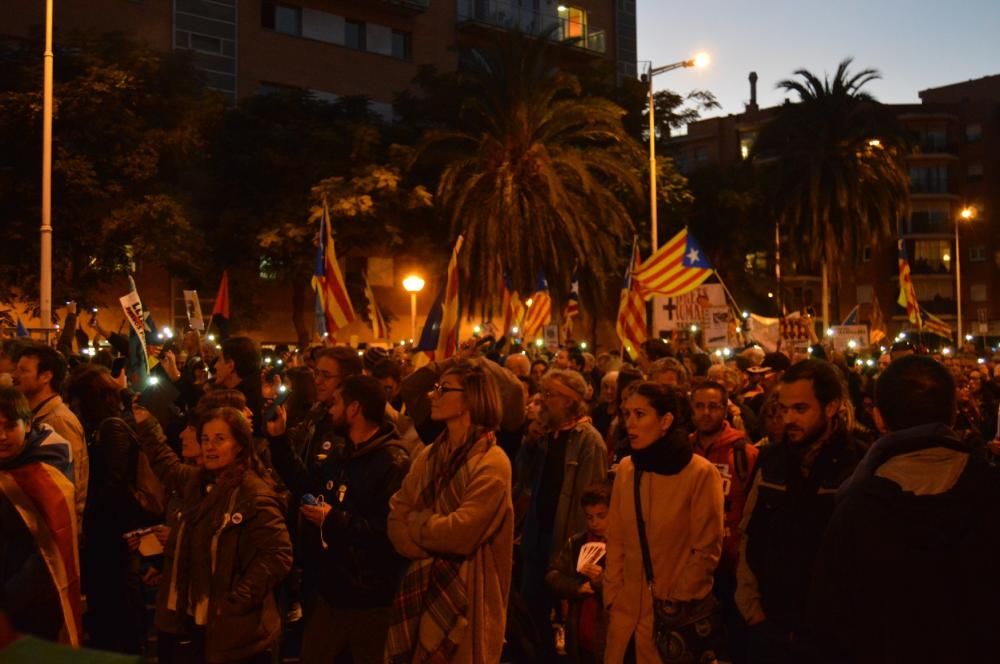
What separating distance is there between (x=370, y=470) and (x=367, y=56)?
34.4 m

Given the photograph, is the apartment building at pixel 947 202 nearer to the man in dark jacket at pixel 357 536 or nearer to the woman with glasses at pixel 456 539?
the man in dark jacket at pixel 357 536

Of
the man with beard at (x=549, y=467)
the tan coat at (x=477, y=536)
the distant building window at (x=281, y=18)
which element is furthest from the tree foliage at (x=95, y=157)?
the tan coat at (x=477, y=536)

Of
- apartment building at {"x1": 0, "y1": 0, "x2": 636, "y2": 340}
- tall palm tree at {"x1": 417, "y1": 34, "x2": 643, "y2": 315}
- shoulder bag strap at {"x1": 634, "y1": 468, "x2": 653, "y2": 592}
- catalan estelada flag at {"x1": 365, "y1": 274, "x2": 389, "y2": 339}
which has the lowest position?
shoulder bag strap at {"x1": 634, "y1": 468, "x2": 653, "y2": 592}

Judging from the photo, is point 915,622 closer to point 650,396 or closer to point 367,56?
point 650,396

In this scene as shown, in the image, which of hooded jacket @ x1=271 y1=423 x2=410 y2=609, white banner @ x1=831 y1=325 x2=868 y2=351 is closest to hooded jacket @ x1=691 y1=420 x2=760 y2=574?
hooded jacket @ x1=271 y1=423 x2=410 y2=609

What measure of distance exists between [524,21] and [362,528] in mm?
39276

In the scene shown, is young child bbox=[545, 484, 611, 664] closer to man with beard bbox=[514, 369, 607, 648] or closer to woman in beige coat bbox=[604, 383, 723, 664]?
man with beard bbox=[514, 369, 607, 648]

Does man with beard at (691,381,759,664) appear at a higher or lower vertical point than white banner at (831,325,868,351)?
lower

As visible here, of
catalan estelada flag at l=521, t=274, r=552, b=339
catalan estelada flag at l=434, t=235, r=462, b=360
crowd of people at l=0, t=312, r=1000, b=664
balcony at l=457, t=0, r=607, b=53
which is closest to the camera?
crowd of people at l=0, t=312, r=1000, b=664

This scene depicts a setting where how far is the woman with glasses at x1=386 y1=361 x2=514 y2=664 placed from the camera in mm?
4543

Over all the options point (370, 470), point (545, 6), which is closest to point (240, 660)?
point (370, 470)

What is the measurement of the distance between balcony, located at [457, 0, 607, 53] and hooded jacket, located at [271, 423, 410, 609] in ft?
113

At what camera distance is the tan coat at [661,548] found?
4.73 meters

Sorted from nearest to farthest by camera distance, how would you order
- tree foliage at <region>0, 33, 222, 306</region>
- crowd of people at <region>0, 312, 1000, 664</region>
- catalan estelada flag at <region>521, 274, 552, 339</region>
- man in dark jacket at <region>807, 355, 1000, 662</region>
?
man in dark jacket at <region>807, 355, 1000, 662</region> < crowd of people at <region>0, 312, 1000, 664</region> < catalan estelada flag at <region>521, 274, 552, 339</region> < tree foliage at <region>0, 33, 222, 306</region>
